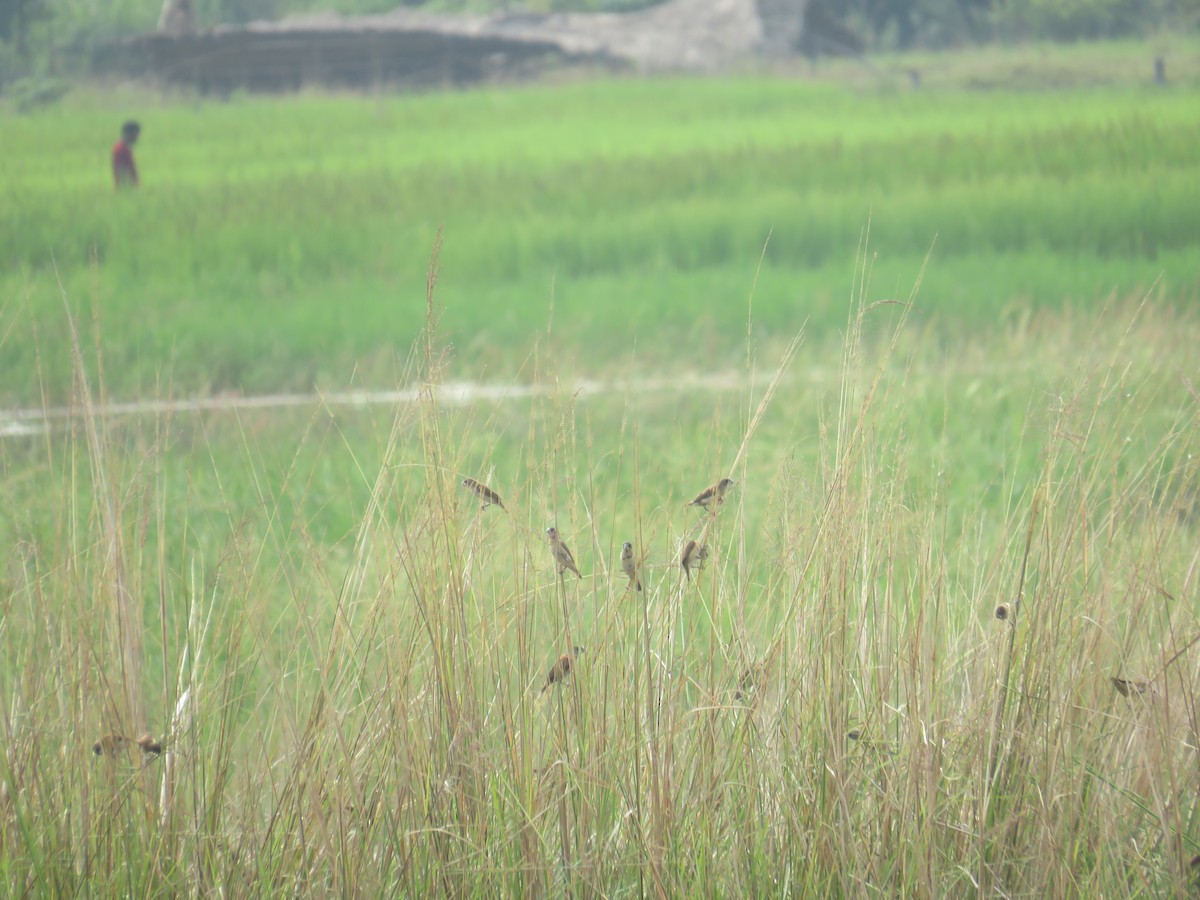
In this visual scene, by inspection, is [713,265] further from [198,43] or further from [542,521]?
[542,521]

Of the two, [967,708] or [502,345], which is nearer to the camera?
[967,708]

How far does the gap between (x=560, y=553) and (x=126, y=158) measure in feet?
10.6

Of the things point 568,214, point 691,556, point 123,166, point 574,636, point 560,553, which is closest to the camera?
point 560,553

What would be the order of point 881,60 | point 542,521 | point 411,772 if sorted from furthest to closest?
point 881,60 < point 542,521 < point 411,772

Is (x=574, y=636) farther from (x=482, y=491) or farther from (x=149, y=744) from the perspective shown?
(x=149, y=744)

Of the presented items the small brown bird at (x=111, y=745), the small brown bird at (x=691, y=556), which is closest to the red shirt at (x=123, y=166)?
the small brown bird at (x=111, y=745)

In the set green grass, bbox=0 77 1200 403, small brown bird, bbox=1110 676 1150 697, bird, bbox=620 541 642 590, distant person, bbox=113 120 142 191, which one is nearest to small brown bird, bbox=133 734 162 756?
bird, bbox=620 541 642 590

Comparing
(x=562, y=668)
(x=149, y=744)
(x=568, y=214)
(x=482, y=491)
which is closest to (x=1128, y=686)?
(x=562, y=668)

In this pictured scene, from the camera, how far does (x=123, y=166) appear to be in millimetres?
3969

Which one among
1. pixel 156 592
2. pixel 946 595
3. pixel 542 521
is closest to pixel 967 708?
pixel 946 595

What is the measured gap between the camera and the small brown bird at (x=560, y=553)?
131cm

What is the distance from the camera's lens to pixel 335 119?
14.5 feet

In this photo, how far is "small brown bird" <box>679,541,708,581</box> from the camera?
138 cm

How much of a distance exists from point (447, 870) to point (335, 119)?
3618 millimetres
